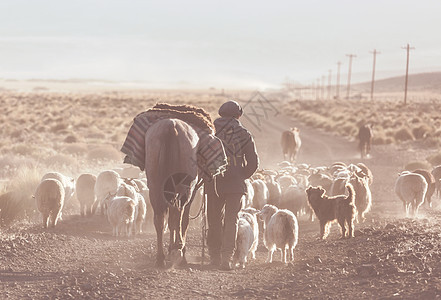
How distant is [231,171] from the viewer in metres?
10.4

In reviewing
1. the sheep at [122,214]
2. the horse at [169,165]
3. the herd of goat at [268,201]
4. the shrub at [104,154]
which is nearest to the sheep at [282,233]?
the herd of goat at [268,201]

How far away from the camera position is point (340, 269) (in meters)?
9.84

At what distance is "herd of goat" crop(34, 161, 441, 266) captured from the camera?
11.1 meters

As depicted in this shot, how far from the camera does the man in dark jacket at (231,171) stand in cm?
1022

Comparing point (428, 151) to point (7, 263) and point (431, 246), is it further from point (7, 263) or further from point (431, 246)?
point (7, 263)

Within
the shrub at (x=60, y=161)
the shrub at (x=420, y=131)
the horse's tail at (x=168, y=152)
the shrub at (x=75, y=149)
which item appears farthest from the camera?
the shrub at (x=420, y=131)

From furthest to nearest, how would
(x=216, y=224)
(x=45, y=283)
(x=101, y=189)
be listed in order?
1. (x=101, y=189)
2. (x=216, y=224)
3. (x=45, y=283)

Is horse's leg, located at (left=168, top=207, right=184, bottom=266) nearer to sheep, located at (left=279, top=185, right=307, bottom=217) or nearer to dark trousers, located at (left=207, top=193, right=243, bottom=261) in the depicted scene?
dark trousers, located at (left=207, top=193, right=243, bottom=261)

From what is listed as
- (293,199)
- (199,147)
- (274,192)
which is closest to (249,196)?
(274,192)

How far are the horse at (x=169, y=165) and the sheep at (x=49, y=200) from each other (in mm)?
4617

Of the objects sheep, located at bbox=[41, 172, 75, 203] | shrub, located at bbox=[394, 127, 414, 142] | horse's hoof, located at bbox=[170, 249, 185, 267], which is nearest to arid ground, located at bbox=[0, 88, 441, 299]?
horse's hoof, located at bbox=[170, 249, 185, 267]

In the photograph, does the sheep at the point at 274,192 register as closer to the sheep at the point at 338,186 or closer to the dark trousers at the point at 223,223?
the sheep at the point at 338,186

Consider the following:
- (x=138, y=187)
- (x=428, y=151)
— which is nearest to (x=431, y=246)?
(x=138, y=187)

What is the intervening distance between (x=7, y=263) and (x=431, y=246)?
649 centimetres
